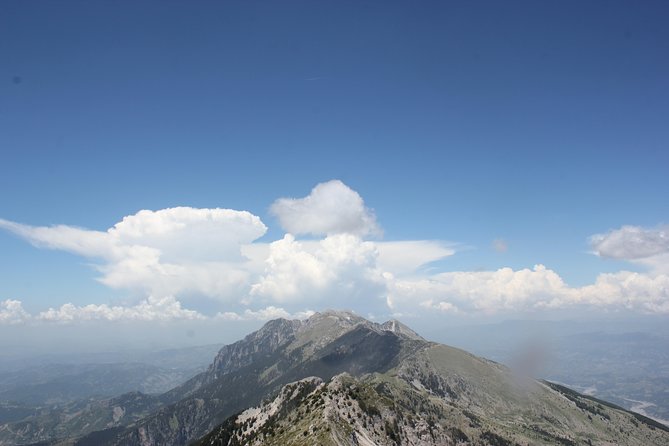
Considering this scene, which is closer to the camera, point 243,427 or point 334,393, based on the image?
point 334,393

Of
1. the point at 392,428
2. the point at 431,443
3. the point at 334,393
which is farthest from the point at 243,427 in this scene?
the point at 431,443

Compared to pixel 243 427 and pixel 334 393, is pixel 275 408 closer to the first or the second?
pixel 243 427


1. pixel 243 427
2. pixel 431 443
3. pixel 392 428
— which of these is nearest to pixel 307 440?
pixel 392 428

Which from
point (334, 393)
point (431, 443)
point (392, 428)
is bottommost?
point (431, 443)

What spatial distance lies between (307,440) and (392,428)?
5862 centimetres

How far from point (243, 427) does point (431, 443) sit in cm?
8547

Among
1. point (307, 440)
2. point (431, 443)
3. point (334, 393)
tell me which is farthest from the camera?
point (431, 443)

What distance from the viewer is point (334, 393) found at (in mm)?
168625

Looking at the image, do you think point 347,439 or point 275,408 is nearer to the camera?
point 347,439

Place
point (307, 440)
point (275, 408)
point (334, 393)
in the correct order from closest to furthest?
point (307, 440), point (334, 393), point (275, 408)

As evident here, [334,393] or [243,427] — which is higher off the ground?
[334,393]

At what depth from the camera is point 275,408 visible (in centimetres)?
18412

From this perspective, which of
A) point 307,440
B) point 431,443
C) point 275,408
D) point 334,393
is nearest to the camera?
point 307,440

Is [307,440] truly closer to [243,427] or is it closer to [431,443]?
[243,427]
